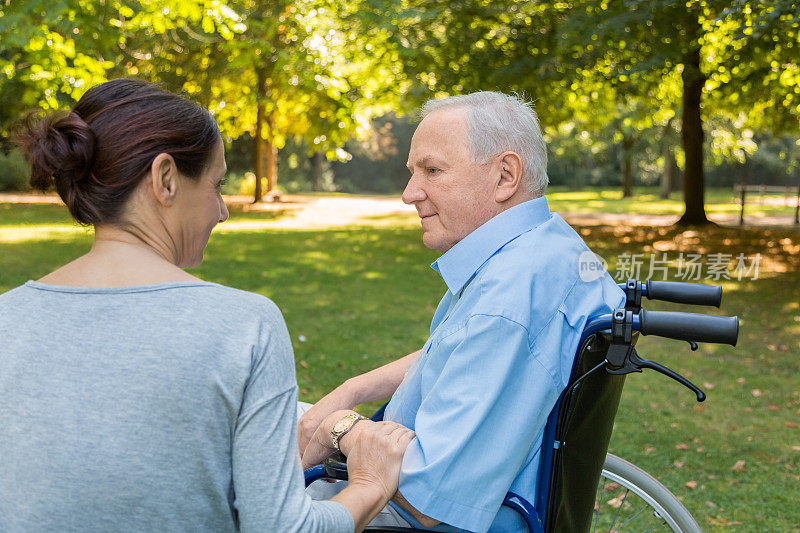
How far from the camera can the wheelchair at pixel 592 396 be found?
1.58 meters

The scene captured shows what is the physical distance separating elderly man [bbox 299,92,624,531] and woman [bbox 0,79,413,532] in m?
0.31

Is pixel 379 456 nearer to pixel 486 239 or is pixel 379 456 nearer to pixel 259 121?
pixel 486 239

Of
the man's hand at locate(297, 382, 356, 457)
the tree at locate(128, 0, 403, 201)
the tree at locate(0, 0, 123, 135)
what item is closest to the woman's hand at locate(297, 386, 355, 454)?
the man's hand at locate(297, 382, 356, 457)

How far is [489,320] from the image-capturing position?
1.72m

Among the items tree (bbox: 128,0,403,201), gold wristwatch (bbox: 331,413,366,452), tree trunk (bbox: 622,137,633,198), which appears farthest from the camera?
tree trunk (bbox: 622,137,633,198)

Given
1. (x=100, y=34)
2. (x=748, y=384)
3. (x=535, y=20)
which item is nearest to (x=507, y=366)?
(x=748, y=384)

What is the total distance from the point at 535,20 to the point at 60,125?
44.0 ft

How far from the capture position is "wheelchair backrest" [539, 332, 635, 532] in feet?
5.70

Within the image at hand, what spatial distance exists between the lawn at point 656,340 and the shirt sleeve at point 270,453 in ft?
2.04

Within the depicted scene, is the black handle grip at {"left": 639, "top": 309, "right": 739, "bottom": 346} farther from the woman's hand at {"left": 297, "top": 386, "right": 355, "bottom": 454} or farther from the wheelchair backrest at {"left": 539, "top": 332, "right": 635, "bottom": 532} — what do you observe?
the woman's hand at {"left": 297, "top": 386, "right": 355, "bottom": 454}

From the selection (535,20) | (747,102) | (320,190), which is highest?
(535,20)

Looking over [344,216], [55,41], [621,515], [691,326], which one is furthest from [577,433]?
[344,216]

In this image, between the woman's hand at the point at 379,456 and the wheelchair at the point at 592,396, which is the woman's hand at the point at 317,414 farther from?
the woman's hand at the point at 379,456

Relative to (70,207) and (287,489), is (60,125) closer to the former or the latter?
(70,207)
